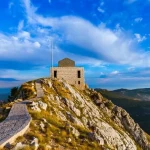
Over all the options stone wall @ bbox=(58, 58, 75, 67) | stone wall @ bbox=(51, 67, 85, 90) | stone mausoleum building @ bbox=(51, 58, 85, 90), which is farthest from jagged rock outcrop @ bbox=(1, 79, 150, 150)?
stone wall @ bbox=(58, 58, 75, 67)

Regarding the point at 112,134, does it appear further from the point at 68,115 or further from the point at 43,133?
the point at 43,133

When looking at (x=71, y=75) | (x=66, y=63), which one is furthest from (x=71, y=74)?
(x=66, y=63)

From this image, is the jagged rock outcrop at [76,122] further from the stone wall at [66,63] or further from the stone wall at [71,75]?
the stone wall at [66,63]

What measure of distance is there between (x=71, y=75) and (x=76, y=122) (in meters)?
48.4

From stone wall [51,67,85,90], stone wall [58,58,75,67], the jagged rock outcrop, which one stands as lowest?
the jagged rock outcrop

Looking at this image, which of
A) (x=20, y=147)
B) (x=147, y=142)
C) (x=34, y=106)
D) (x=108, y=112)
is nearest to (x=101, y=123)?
(x=108, y=112)

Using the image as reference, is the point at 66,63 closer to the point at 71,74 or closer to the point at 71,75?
the point at 71,74

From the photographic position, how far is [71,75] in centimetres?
10250

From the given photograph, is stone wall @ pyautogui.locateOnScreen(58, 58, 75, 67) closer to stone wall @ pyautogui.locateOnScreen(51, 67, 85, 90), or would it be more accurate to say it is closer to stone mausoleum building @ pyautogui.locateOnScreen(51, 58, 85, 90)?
stone mausoleum building @ pyautogui.locateOnScreen(51, 58, 85, 90)

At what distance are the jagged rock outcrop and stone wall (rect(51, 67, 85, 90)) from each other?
3.79 meters

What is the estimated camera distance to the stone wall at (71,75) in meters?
102

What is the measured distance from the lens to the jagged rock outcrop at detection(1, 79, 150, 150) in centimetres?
3056

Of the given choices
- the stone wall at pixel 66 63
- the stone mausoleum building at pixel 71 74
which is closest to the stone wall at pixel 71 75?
the stone mausoleum building at pixel 71 74

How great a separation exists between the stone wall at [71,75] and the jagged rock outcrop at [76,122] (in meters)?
3.79
